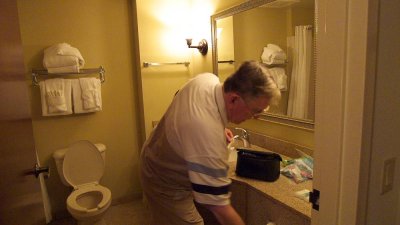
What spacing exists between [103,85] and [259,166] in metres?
1.88

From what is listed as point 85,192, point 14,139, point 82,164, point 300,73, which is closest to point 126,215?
point 85,192

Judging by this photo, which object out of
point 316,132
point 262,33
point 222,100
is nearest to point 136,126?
point 262,33

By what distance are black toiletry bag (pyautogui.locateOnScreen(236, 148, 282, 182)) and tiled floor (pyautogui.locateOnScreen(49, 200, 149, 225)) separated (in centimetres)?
144

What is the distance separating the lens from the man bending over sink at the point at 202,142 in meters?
1.08

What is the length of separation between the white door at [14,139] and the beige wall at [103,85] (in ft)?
4.89

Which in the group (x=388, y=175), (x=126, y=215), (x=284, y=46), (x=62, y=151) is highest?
(x=284, y=46)

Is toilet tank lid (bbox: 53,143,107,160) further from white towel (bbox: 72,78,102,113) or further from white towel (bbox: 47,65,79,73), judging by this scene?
white towel (bbox: 47,65,79,73)

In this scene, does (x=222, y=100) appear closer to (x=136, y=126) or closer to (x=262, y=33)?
(x=262, y=33)

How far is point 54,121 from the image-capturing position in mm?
2570

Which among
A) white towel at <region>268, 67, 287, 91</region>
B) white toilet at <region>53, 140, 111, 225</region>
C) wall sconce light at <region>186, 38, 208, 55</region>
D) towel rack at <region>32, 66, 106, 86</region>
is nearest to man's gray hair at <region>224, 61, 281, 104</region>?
white towel at <region>268, 67, 287, 91</region>

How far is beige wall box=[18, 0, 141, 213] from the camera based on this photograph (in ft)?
7.99

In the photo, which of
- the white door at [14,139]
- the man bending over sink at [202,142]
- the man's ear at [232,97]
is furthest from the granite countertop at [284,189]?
the white door at [14,139]

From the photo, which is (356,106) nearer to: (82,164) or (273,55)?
(273,55)

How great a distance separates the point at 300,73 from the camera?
1.72m
